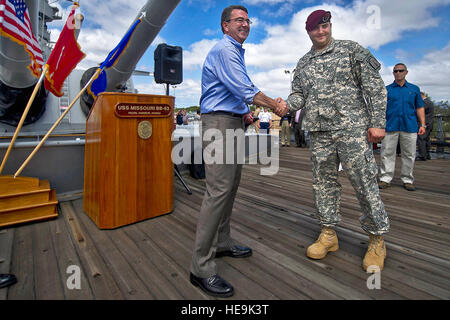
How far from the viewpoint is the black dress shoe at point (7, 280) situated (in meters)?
1.56

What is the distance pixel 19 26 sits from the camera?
2281 mm

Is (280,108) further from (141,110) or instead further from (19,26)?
(19,26)

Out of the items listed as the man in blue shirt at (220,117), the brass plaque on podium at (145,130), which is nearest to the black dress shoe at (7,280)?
the man in blue shirt at (220,117)

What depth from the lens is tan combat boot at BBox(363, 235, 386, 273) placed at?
1749mm

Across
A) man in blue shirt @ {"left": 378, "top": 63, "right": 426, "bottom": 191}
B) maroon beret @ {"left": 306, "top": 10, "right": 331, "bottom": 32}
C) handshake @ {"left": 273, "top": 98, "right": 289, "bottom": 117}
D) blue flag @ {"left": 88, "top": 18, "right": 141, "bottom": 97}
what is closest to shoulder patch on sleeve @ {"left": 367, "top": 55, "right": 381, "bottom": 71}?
maroon beret @ {"left": 306, "top": 10, "right": 331, "bottom": 32}

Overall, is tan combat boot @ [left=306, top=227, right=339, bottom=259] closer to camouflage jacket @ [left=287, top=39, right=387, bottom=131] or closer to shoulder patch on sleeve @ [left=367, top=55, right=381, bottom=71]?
camouflage jacket @ [left=287, top=39, right=387, bottom=131]

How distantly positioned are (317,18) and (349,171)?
43.6 inches

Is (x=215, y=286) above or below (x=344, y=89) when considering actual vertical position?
below

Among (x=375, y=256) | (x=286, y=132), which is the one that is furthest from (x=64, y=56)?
(x=286, y=132)

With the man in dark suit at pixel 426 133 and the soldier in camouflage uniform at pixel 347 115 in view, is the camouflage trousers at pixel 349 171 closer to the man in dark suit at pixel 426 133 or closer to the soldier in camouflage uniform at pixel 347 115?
the soldier in camouflage uniform at pixel 347 115
